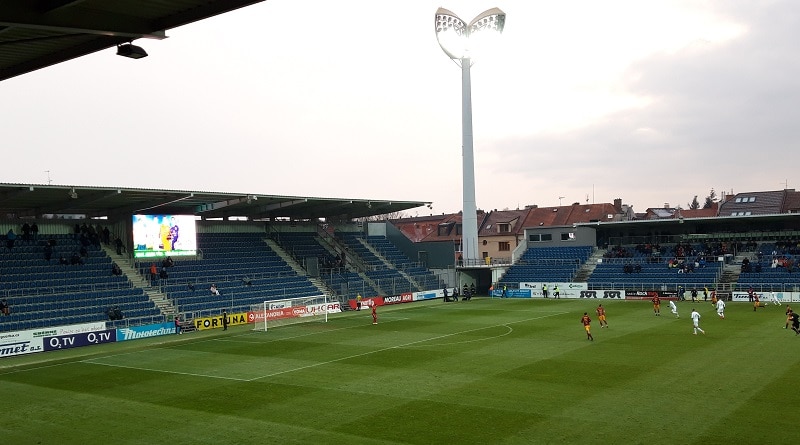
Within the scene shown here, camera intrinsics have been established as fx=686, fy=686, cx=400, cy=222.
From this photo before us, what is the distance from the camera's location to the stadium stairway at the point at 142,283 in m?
44.4

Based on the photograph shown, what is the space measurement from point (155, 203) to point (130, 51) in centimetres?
3689

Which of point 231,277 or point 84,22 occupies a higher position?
point 84,22

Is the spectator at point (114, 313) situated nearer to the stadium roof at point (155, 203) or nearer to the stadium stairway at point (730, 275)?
the stadium roof at point (155, 203)

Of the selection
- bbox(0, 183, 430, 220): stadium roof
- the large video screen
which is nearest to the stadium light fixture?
bbox(0, 183, 430, 220): stadium roof

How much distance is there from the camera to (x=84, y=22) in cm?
1048

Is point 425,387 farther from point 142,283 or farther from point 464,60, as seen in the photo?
point 464,60

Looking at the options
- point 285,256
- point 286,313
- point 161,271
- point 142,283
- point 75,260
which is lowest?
point 286,313

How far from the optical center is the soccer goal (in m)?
43.1

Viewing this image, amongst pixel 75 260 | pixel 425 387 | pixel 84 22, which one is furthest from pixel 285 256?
pixel 84 22

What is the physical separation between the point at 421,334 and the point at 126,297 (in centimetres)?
1944

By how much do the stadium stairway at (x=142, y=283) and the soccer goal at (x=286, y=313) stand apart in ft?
17.7

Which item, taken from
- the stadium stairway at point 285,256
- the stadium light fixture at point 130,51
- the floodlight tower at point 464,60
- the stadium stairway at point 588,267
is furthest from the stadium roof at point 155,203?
the stadium light fixture at point 130,51

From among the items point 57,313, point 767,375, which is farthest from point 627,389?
point 57,313

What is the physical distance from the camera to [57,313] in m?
38.6
